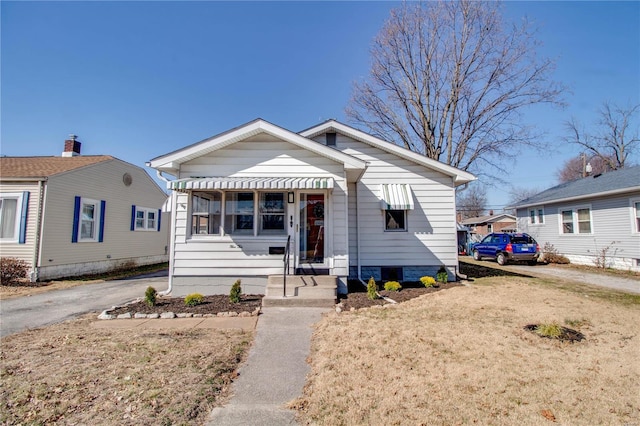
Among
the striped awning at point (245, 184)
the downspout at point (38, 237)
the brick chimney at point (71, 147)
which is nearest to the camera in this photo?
the striped awning at point (245, 184)

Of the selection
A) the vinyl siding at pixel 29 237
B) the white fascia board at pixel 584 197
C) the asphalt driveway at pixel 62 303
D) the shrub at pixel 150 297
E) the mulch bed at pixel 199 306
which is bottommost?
the asphalt driveway at pixel 62 303

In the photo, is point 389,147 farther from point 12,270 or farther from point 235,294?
point 12,270

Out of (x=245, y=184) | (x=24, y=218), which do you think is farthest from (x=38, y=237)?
(x=245, y=184)

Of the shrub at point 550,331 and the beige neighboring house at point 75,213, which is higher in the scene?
the beige neighboring house at point 75,213

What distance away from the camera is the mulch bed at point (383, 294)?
6948 millimetres

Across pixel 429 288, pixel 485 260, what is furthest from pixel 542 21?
pixel 429 288

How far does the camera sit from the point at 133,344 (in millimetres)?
4633

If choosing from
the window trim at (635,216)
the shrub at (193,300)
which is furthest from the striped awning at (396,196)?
the window trim at (635,216)

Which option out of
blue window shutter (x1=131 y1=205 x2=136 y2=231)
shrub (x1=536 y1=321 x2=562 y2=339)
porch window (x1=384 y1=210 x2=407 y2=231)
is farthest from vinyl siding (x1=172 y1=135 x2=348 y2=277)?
blue window shutter (x1=131 y1=205 x2=136 y2=231)

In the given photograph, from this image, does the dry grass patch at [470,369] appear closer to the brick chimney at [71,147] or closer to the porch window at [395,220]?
the porch window at [395,220]

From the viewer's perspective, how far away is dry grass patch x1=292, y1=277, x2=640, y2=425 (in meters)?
2.89

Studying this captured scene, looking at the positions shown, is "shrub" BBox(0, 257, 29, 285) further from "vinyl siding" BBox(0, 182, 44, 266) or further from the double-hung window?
the double-hung window

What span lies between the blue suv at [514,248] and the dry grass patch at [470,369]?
33.0 ft

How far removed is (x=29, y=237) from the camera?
425 inches
